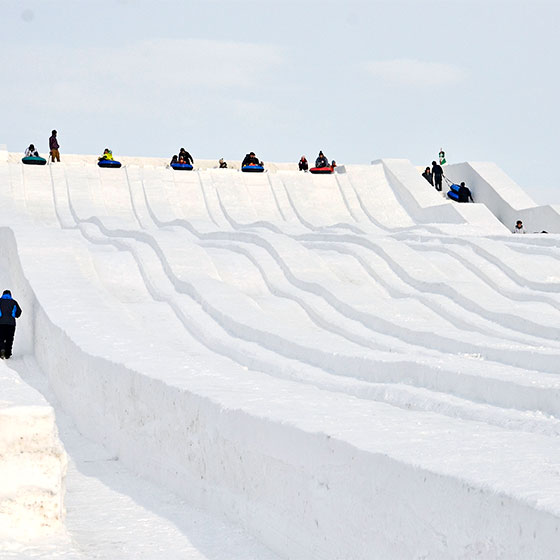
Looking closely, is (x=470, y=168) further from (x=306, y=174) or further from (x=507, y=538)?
(x=507, y=538)

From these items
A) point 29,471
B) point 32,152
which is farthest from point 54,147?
point 29,471

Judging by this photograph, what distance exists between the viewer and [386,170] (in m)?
20.0

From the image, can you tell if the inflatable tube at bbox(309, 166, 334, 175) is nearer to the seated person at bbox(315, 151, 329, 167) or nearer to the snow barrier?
the seated person at bbox(315, 151, 329, 167)

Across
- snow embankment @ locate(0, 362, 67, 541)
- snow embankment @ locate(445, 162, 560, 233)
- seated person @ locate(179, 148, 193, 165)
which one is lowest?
snow embankment @ locate(0, 362, 67, 541)

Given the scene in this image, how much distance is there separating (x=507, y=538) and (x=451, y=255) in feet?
31.5

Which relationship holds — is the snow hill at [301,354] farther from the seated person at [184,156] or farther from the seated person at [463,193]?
the seated person at [184,156]

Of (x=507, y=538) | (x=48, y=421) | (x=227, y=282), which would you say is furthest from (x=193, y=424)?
(x=227, y=282)

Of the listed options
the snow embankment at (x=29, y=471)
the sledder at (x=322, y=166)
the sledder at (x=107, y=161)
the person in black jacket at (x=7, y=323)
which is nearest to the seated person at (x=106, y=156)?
the sledder at (x=107, y=161)

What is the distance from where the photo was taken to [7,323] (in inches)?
379

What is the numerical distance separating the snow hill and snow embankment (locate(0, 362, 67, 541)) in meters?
0.04

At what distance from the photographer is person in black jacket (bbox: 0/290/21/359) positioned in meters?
9.63

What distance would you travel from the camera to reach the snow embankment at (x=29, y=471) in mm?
4355

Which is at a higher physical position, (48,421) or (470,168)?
(470,168)

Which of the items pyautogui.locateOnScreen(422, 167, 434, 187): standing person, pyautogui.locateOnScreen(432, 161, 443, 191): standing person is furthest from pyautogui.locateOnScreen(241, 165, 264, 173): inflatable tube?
pyautogui.locateOnScreen(432, 161, 443, 191): standing person
